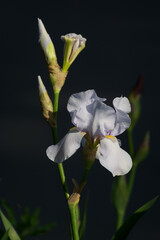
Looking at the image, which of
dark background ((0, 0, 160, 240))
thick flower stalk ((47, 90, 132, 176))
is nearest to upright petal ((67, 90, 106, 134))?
thick flower stalk ((47, 90, 132, 176))

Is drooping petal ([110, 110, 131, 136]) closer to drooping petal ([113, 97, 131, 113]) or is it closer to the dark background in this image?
drooping petal ([113, 97, 131, 113])

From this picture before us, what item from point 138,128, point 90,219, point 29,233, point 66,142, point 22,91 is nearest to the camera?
point 66,142

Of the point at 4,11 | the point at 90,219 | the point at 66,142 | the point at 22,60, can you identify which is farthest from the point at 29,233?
the point at 4,11

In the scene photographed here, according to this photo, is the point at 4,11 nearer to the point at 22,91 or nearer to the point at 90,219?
the point at 22,91

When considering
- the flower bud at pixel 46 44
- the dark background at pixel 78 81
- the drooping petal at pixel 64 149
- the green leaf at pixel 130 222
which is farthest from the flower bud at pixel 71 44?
the dark background at pixel 78 81

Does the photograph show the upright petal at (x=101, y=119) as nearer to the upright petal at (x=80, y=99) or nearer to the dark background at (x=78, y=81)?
the upright petal at (x=80, y=99)

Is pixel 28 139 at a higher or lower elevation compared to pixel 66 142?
lower

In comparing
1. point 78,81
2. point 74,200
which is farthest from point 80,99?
point 78,81

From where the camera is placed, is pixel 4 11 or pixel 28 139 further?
pixel 4 11
